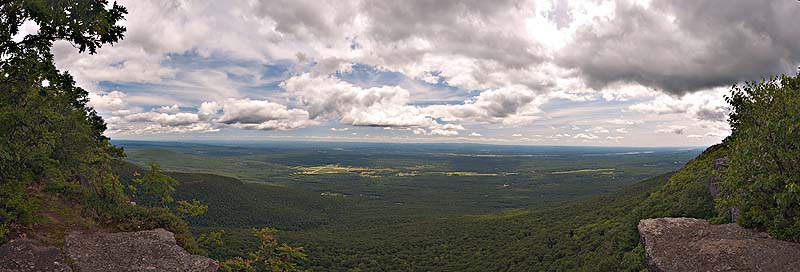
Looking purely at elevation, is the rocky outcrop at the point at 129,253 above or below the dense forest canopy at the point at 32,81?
below

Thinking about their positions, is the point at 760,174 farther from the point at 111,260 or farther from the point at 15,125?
the point at 15,125

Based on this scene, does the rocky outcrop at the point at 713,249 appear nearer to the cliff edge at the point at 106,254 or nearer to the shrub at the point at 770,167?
the shrub at the point at 770,167

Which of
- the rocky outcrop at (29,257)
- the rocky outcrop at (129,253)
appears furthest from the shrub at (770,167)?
the rocky outcrop at (29,257)

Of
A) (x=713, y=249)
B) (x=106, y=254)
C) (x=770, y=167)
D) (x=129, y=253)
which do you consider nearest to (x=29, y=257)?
(x=106, y=254)

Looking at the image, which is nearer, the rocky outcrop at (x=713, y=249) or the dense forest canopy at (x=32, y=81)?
the dense forest canopy at (x=32, y=81)

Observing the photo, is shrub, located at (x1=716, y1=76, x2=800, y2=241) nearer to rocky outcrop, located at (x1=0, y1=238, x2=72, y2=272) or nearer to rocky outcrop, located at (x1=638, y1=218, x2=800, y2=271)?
rocky outcrop, located at (x1=638, y1=218, x2=800, y2=271)
